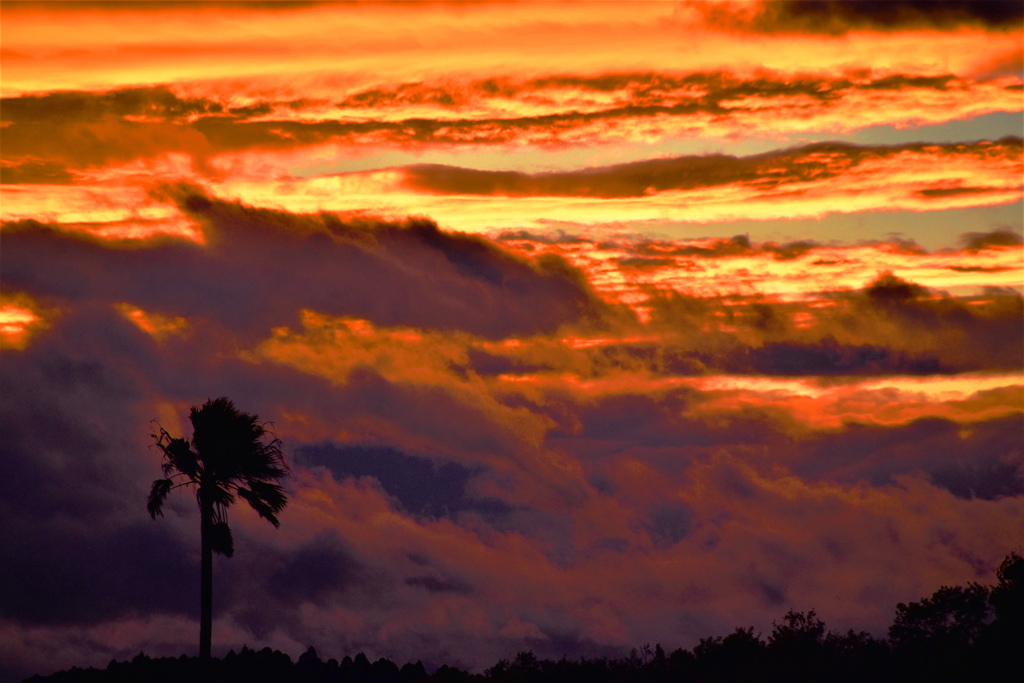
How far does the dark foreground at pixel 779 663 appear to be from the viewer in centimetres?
4725

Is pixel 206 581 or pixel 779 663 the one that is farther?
pixel 779 663

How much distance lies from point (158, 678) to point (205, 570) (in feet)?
29.4

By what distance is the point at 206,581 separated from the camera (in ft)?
127

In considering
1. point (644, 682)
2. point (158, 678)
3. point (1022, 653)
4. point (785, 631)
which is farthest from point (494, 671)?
point (1022, 653)

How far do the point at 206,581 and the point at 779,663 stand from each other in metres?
27.4

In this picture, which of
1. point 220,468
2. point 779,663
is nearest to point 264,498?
point 220,468

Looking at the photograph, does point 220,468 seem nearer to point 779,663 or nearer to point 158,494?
point 158,494

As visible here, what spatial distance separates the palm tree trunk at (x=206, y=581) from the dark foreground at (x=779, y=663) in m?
1.62

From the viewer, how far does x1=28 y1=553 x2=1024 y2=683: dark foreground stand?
47.2m

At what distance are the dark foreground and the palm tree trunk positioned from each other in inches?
63.7

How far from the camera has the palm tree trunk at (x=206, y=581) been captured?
3844cm

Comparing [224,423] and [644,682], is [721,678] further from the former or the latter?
[224,423]

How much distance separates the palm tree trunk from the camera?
3844cm

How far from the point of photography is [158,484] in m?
40.4
